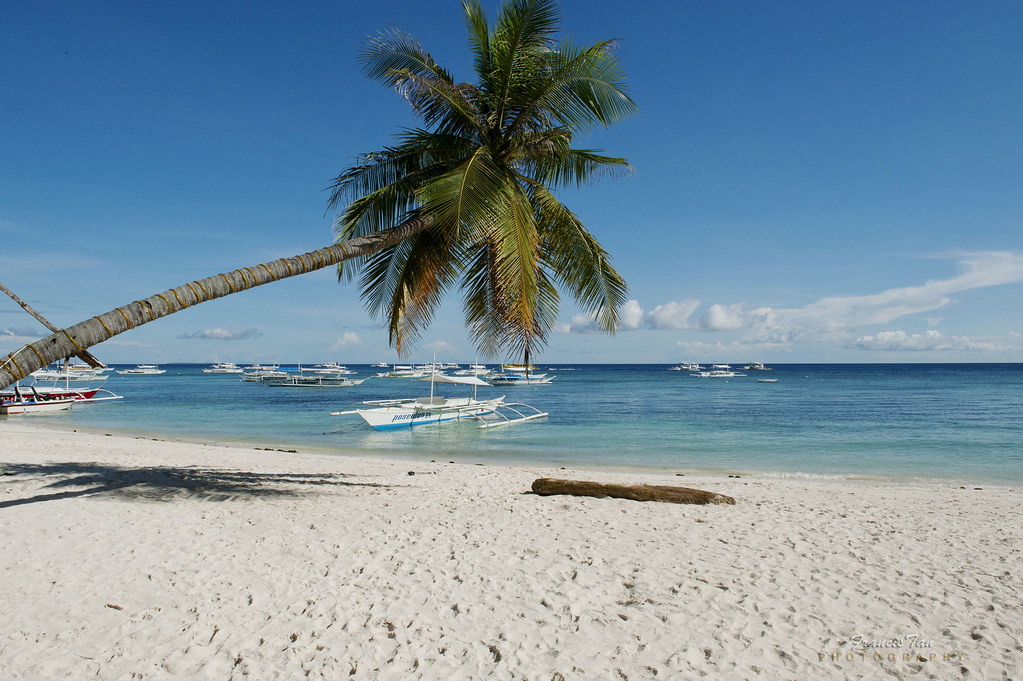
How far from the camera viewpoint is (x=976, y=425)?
25469 mm

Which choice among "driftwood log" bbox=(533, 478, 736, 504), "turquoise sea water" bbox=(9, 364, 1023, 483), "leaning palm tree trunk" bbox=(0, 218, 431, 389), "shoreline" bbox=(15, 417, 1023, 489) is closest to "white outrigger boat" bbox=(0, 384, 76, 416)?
"turquoise sea water" bbox=(9, 364, 1023, 483)

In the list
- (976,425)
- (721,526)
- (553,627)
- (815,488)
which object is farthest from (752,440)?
(553,627)

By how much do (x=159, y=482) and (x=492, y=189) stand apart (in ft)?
25.1

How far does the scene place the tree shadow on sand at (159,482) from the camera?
331 inches

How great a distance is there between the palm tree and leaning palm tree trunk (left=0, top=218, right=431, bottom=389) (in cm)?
6

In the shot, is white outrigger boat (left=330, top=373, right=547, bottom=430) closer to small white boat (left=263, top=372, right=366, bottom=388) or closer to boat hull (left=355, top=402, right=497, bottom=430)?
boat hull (left=355, top=402, right=497, bottom=430)

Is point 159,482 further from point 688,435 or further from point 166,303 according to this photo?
point 688,435

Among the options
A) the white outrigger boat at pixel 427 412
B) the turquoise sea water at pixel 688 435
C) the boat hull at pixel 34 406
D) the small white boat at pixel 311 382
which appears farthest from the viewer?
the small white boat at pixel 311 382

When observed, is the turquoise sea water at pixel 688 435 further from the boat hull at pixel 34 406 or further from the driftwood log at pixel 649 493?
the driftwood log at pixel 649 493

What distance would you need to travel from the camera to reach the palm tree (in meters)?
6.91

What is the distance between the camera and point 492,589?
4.77 metres

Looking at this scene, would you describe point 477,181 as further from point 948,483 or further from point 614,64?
point 948,483

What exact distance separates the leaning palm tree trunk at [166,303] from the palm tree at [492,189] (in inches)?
2.3

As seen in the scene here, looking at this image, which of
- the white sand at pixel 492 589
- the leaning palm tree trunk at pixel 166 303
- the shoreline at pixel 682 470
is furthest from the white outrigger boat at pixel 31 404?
the leaning palm tree trunk at pixel 166 303
